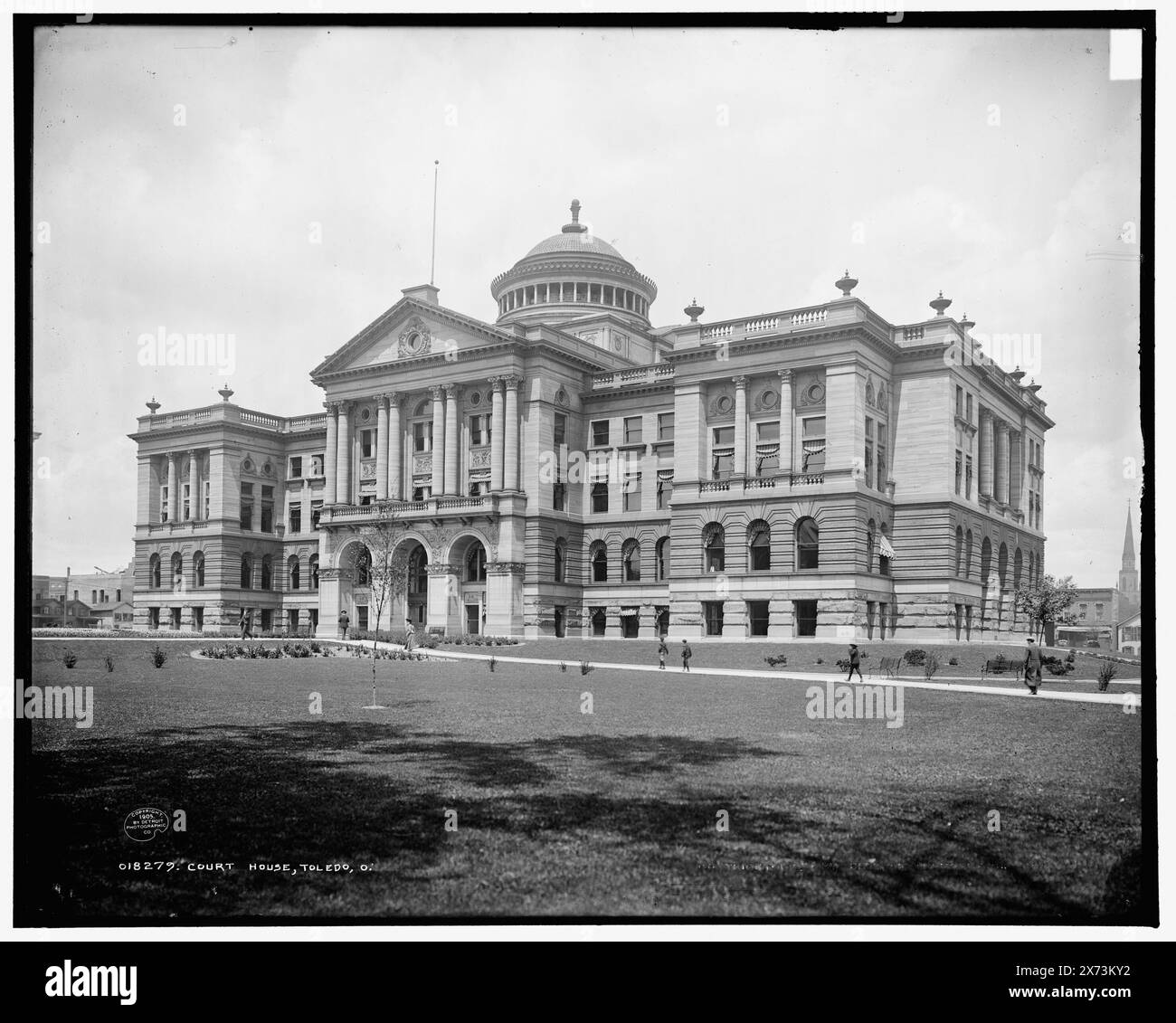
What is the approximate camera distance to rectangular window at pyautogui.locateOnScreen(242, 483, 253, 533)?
250 ft

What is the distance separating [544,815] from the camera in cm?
1545

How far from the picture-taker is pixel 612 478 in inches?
2655

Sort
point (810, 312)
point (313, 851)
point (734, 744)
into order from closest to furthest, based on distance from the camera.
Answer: point (313, 851) < point (734, 744) < point (810, 312)

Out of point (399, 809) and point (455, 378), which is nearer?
point (399, 809)

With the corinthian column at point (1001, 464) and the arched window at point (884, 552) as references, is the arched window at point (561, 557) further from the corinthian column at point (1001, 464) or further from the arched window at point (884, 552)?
the corinthian column at point (1001, 464)

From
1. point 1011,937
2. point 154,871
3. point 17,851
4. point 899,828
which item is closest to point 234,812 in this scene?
point 154,871

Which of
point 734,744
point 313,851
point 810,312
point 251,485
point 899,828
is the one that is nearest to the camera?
point 313,851

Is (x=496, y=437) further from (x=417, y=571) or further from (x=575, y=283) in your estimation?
(x=575, y=283)

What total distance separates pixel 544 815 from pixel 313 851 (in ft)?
10.8

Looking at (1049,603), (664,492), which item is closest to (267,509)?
(664,492)

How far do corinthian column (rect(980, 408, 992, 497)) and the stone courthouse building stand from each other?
0.45 ft

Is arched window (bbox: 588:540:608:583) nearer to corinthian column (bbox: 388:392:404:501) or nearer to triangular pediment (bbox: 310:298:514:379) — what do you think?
corinthian column (bbox: 388:392:404:501)

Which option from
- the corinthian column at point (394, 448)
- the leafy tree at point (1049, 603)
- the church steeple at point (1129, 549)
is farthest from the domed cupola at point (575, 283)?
the church steeple at point (1129, 549)
